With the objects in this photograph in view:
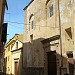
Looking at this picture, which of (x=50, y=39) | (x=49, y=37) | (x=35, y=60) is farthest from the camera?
(x=35, y=60)

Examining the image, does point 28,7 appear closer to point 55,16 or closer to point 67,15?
point 55,16

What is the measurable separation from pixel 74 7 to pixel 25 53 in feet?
36.9

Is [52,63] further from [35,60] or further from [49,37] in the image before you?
[35,60]

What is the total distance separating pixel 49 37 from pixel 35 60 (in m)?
3.60

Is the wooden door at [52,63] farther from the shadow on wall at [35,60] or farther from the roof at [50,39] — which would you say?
the roof at [50,39]

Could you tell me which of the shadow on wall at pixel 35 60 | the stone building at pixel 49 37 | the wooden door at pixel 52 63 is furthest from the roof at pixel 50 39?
the wooden door at pixel 52 63

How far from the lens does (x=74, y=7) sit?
48.3 ft

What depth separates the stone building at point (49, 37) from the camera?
50.7 ft

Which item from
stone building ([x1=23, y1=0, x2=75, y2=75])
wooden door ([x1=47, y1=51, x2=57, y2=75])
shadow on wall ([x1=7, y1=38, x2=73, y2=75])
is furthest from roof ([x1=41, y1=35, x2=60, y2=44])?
wooden door ([x1=47, y1=51, x2=57, y2=75])

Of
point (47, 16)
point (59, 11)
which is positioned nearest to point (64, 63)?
point (59, 11)

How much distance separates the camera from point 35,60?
69.6ft

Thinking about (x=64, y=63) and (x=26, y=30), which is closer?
(x=64, y=63)

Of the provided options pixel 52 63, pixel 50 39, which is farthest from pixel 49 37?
pixel 52 63

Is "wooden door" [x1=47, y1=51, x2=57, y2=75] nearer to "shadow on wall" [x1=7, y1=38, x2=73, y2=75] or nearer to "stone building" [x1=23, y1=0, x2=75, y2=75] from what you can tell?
"stone building" [x1=23, y1=0, x2=75, y2=75]
